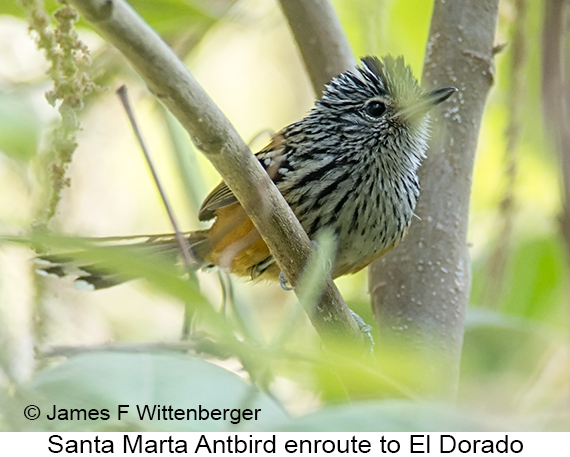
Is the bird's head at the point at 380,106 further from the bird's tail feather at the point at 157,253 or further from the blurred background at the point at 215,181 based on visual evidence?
the bird's tail feather at the point at 157,253

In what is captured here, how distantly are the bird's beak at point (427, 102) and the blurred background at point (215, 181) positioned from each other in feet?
1.37

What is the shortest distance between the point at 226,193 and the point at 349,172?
0.53 meters

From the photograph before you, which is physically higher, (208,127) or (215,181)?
(215,181)

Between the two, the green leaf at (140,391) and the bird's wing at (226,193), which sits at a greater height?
the bird's wing at (226,193)

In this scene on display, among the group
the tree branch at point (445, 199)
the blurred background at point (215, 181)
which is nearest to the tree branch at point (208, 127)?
the blurred background at point (215, 181)

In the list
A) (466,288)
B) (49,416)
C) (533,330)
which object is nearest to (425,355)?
(466,288)

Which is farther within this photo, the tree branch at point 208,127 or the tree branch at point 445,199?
the tree branch at point 445,199

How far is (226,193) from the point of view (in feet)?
9.81

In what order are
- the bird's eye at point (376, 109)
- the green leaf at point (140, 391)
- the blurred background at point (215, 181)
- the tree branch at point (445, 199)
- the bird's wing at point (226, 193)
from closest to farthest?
the green leaf at point (140, 391), the blurred background at point (215, 181), the tree branch at point (445, 199), the bird's wing at point (226, 193), the bird's eye at point (376, 109)

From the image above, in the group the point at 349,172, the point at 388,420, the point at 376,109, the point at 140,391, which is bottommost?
the point at 388,420

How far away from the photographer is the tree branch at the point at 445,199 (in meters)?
2.74

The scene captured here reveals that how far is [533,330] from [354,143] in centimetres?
109

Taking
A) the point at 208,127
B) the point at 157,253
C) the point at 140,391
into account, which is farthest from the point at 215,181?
the point at 140,391

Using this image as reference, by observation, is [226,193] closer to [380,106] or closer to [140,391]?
[380,106]
